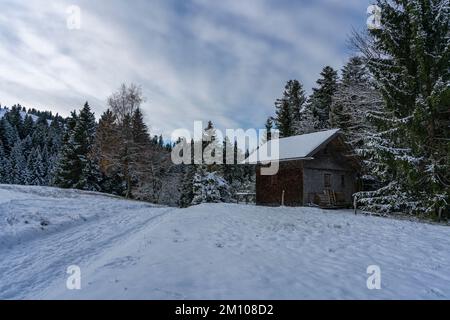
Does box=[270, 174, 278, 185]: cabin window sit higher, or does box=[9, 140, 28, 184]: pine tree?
box=[9, 140, 28, 184]: pine tree

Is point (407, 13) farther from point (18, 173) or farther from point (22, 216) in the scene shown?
point (18, 173)

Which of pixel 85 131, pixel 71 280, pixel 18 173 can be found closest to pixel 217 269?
pixel 71 280

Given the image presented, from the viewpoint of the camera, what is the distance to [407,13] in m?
15.9

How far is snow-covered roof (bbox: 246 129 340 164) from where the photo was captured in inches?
927

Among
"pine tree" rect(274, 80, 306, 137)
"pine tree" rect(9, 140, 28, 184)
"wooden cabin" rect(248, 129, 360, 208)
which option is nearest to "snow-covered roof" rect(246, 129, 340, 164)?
"wooden cabin" rect(248, 129, 360, 208)

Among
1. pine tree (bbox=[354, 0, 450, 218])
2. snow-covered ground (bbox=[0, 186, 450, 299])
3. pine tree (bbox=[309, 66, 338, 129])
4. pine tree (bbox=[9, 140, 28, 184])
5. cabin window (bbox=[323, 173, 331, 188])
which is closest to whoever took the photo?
snow-covered ground (bbox=[0, 186, 450, 299])

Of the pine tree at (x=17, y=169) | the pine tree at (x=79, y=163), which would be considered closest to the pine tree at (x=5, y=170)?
the pine tree at (x=17, y=169)

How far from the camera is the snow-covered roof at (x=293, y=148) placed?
77.3 feet

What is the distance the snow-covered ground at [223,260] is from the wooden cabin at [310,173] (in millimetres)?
11541

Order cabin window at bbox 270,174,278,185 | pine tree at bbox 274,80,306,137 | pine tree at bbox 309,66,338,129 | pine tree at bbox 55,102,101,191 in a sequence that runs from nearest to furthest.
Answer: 1. cabin window at bbox 270,174,278,185
2. pine tree at bbox 55,102,101,191
3. pine tree at bbox 309,66,338,129
4. pine tree at bbox 274,80,306,137

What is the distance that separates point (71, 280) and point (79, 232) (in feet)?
24.2

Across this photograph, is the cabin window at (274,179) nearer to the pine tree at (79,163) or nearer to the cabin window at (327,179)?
the cabin window at (327,179)

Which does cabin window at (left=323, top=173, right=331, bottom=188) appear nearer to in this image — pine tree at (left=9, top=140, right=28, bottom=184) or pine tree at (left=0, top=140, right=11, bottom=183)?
pine tree at (left=0, top=140, right=11, bottom=183)
